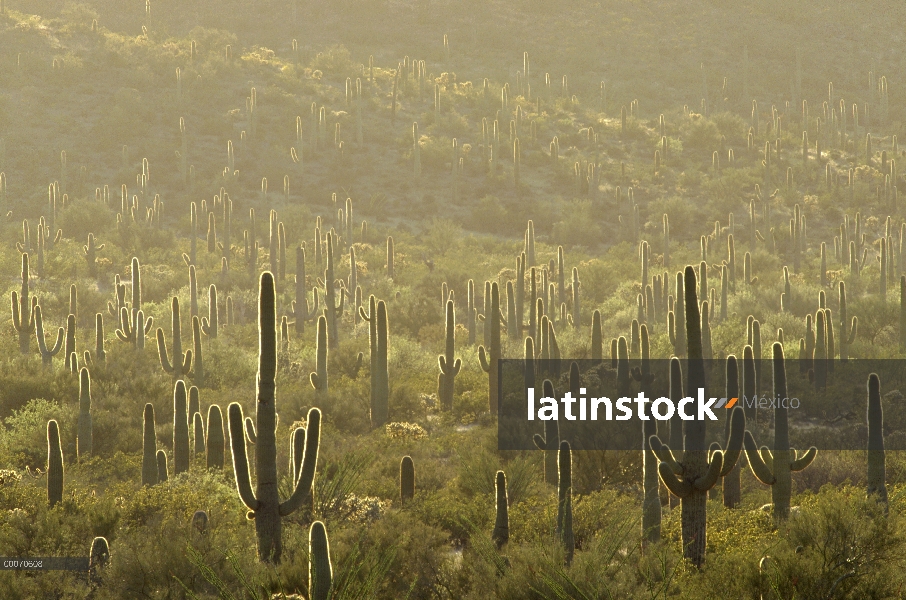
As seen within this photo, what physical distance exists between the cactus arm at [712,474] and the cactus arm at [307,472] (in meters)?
3.77

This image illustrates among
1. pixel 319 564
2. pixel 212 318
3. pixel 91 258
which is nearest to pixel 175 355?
pixel 212 318

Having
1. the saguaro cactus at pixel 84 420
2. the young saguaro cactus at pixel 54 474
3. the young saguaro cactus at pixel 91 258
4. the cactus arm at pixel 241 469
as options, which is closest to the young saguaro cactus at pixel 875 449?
the cactus arm at pixel 241 469

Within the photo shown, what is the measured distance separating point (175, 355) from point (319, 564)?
11.9m

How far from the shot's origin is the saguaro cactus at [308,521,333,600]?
22.6ft

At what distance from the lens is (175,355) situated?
58.7ft

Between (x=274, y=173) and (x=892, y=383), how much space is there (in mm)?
29760

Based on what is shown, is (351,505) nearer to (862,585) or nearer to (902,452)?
(862,585)

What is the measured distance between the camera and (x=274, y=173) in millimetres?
41469

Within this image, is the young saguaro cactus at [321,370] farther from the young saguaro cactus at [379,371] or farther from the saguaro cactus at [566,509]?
the saguaro cactus at [566,509]

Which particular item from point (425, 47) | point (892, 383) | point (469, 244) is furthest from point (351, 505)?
point (425, 47)

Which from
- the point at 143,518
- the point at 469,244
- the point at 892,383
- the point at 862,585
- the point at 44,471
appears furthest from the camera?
the point at 469,244

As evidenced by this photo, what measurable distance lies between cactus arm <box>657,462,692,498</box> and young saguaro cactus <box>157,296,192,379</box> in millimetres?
11616

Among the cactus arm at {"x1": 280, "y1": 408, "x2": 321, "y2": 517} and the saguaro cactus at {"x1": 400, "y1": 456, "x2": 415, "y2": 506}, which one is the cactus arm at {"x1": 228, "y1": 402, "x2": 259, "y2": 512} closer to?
the cactus arm at {"x1": 280, "y1": 408, "x2": 321, "y2": 517}

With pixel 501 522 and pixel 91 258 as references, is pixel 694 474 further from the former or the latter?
pixel 91 258
